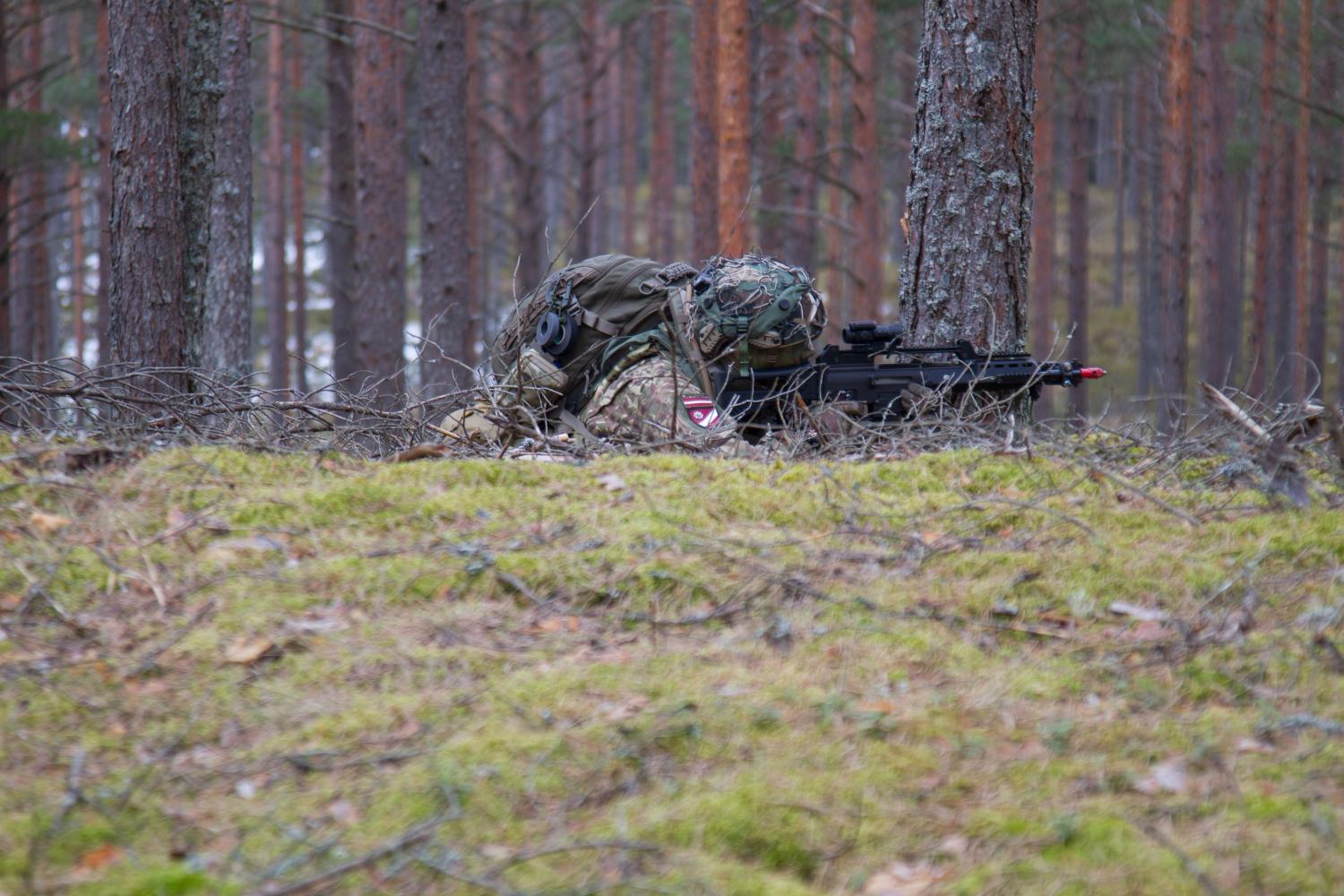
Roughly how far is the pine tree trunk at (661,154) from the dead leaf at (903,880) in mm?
19263

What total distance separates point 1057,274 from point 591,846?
3584 centimetres

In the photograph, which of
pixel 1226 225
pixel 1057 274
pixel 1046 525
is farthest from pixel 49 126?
pixel 1057 274

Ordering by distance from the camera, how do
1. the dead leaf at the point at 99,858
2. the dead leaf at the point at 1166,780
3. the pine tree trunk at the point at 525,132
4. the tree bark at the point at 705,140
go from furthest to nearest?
the pine tree trunk at the point at 525,132, the tree bark at the point at 705,140, the dead leaf at the point at 1166,780, the dead leaf at the point at 99,858

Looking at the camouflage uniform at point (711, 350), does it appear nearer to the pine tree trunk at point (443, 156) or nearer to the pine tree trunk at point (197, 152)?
the pine tree trunk at point (197, 152)

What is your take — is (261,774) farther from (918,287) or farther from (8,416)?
(918,287)

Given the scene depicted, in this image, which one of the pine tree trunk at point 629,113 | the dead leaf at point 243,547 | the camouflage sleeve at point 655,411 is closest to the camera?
the dead leaf at point 243,547

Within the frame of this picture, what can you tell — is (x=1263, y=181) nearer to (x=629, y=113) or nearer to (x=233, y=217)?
(x=629, y=113)

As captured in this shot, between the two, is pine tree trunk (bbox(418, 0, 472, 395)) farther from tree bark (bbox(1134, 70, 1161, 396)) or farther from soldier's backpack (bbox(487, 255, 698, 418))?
tree bark (bbox(1134, 70, 1161, 396))

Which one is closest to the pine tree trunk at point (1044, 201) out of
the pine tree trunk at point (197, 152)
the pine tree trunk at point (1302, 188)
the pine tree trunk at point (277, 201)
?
the pine tree trunk at point (1302, 188)

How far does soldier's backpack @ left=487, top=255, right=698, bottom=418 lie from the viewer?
5383mm

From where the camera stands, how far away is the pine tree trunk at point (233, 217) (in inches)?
379

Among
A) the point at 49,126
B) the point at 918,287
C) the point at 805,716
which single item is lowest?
the point at 805,716

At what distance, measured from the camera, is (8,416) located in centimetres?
515

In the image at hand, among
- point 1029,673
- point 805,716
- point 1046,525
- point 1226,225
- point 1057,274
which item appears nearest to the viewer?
point 805,716
